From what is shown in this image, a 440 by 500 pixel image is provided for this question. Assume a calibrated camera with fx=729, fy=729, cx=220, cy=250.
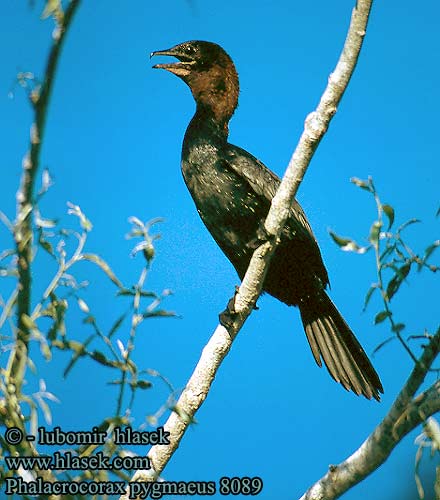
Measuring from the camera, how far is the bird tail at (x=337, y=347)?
2.22 metres

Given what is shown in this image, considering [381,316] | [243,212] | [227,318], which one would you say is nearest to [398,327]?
[381,316]

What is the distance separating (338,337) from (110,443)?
1.19 m

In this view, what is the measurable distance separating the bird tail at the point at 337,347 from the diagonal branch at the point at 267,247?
0.60 metres

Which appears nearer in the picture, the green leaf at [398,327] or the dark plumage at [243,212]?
the green leaf at [398,327]

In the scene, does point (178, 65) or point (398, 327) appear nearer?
point (398, 327)

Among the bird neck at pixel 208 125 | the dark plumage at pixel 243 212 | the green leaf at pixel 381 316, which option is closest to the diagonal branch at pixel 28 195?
the green leaf at pixel 381 316

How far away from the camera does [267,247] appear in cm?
164

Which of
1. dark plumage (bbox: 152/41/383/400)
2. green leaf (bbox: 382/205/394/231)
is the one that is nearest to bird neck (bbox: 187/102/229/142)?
dark plumage (bbox: 152/41/383/400)

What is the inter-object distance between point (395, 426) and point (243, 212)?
99 centimetres

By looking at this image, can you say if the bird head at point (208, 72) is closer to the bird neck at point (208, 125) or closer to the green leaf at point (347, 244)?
the bird neck at point (208, 125)

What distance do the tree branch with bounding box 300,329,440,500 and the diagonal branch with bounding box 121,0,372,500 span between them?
0.34 meters

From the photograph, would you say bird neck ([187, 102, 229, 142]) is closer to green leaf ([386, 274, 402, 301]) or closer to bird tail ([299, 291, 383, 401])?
bird tail ([299, 291, 383, 401])

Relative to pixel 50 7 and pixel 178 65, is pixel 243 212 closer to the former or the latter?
pixel 178 65

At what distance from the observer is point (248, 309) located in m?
1.79
